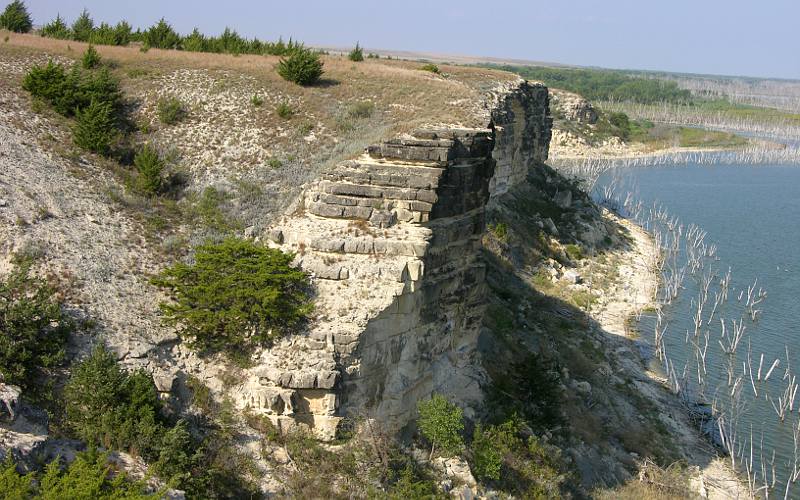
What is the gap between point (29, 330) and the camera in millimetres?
14359

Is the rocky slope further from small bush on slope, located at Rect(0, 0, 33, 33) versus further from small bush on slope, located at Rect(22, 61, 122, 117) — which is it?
small bush on slope, located at Rect(0, 0, 33, 33)

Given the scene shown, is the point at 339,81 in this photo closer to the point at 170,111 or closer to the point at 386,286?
the point at 170,111

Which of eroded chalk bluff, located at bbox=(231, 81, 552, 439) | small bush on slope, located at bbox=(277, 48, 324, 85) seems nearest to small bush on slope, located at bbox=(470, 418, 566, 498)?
eroded chalk bluff, located at bbox=(231, 81, 552, 439)

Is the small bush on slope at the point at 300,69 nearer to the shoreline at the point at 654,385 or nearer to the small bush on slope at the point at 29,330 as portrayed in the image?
the small bush on slope at the point at 29,330

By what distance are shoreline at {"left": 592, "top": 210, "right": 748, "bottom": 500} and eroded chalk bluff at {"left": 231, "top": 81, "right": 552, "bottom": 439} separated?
8.99 meters

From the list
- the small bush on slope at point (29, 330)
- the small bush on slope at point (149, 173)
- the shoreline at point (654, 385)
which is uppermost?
the small bush on slope at point (149, 173)

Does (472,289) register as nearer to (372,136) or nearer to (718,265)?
(372,136)

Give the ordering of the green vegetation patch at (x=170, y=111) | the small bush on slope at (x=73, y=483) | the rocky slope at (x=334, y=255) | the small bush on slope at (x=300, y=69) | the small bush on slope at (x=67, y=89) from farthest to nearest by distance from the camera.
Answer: the small bush on slope at (x=300, y=69), the green vegetation patch at (x=170, y=111), the small bush on slope at (x=67, y=89), the rocky slope at (x=334, y=255), the small bush on slope at (x=73, y=483)

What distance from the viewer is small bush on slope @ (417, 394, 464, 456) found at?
16703 mm

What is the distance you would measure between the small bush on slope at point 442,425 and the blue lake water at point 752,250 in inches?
510

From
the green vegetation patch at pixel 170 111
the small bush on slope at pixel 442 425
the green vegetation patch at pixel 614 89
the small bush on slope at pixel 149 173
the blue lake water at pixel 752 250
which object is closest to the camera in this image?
the small bush on slope at pixel 442 425

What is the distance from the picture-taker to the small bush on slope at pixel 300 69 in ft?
95.8

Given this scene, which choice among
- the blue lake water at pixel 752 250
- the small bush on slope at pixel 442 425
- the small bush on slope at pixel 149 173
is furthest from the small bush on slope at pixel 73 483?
the blue lake water at pixel 752 250

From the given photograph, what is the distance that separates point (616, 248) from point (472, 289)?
100 feet
